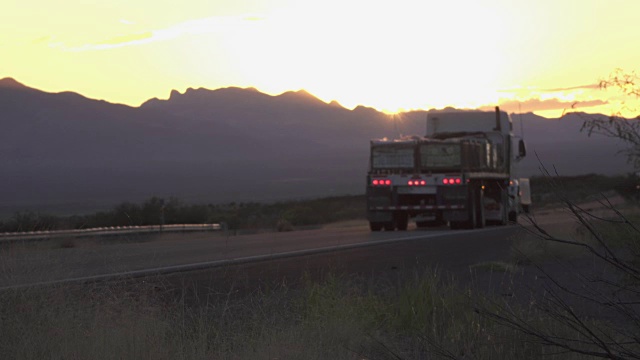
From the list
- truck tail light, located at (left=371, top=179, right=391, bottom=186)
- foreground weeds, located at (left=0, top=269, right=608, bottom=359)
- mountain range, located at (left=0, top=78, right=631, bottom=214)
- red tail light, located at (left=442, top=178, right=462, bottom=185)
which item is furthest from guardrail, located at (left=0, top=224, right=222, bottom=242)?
mountain range, located at (left=0, top=78, right=631, bottom=214)

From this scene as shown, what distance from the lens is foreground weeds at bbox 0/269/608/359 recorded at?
26.1ft

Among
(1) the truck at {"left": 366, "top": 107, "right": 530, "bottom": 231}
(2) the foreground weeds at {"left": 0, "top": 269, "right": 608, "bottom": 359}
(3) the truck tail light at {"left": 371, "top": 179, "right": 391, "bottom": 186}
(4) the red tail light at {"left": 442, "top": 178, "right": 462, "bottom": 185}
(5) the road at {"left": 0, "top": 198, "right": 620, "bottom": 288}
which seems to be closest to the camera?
(2) the foreground weeds at {"left": 0, "top": 269, "right": 608, "bottom": 359}

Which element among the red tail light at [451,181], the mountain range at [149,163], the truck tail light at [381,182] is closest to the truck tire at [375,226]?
the truck tail light at [381,182]

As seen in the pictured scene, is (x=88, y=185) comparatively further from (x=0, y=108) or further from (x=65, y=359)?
(x=65, y=359)

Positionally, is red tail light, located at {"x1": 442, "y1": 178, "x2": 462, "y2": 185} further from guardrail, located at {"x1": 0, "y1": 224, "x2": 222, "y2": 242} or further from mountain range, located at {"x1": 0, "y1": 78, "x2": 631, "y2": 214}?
mountain range, located at {"x1": 0, "y1": 78, "x2": 631, "y2": 214}

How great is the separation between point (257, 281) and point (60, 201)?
3918 inches

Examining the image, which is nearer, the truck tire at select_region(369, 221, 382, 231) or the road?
the road

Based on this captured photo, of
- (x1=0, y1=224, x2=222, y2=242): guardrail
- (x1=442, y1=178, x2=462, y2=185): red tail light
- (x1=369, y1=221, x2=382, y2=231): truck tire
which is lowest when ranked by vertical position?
(x1=369, y1=221, x2=382, y2=231): truck tire

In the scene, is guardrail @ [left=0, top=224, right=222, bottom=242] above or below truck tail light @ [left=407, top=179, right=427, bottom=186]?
below

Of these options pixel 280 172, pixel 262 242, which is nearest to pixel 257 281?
pixel 262 242

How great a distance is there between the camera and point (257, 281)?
15.7 meters

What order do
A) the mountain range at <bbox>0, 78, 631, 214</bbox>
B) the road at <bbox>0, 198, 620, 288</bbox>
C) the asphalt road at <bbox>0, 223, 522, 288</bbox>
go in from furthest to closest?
the mountain range at <bbox>0, 78, 631, 214</bbox>, the asphalt road at <bbox>0, 223, 522, 288</bbox>, the road at <bbox>0, 198, 620, 288</bbox>

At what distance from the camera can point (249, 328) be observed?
939 cm

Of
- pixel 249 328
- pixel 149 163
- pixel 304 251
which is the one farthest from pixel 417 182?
pixel 149 163
